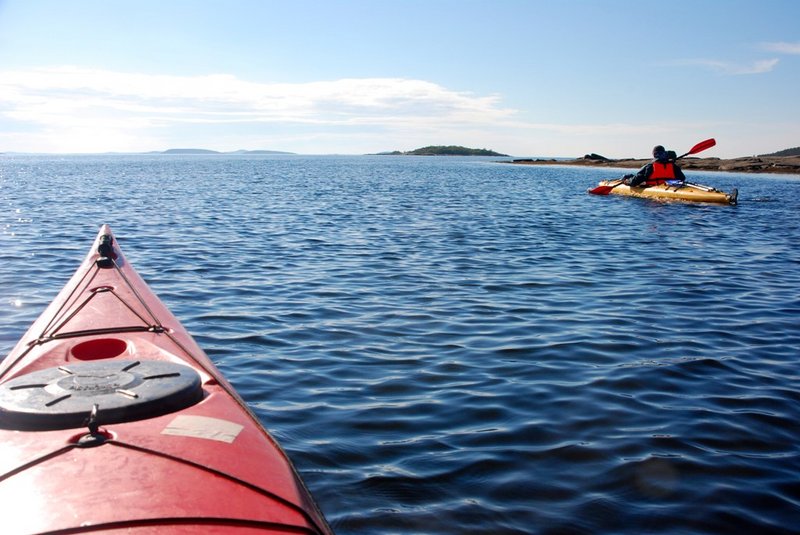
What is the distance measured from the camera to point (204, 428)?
9.49 feet

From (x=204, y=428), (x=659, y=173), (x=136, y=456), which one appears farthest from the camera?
(x=659, y=173)

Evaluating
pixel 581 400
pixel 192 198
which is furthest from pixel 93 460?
pixel 192 198

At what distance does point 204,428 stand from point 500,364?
3.84m

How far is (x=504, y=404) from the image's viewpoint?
17.6 feet

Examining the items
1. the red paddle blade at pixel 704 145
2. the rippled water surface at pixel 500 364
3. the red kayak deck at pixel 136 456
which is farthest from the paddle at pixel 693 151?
the red kayak deck at pixel 136 456

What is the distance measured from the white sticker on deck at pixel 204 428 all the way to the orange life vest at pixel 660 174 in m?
25.0

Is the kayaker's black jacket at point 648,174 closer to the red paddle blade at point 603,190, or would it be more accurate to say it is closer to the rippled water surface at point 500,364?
the red paddle blade at point 603,190

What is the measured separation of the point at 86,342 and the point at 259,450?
69.1 inches

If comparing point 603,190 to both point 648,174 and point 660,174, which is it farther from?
point 660,174

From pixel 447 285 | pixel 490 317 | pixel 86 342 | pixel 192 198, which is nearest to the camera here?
pixel 86 342

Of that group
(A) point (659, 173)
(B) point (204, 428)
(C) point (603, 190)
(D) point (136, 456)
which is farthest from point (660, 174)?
(D) point (136, 456)

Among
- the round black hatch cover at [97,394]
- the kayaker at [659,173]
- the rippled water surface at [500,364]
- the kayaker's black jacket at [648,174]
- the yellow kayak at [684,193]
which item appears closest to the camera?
the round black hatch cover at [97,394]

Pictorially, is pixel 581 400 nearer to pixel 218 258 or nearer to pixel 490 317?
pixel 490 317

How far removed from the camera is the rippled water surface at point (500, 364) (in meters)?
4.01
